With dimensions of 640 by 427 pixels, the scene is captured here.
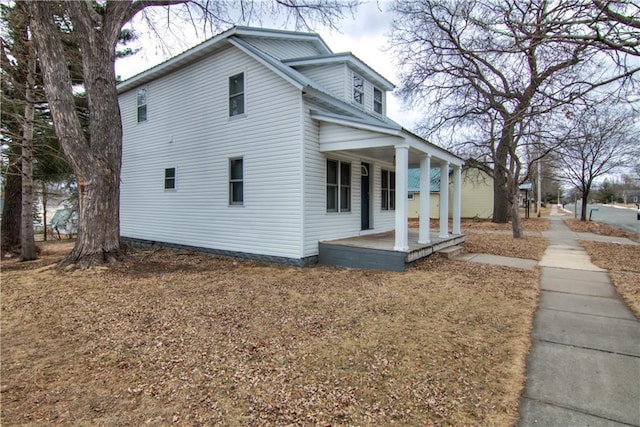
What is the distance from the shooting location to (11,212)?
11359mm

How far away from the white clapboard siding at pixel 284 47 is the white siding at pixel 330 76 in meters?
0.67

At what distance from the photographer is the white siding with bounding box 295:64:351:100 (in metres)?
10.1

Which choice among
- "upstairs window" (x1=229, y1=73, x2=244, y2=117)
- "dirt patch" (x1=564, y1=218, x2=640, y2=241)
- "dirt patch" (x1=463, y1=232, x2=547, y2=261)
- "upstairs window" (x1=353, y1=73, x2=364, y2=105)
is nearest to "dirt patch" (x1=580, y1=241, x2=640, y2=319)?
"dirt patch" (x1=463, y1=232, x2=547, y2=261)

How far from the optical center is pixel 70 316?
4.62 m

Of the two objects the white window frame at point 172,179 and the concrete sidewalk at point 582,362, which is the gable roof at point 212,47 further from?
the concrete sidewalk at point 582,362

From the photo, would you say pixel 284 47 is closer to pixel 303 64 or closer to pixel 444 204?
pixel 303 64

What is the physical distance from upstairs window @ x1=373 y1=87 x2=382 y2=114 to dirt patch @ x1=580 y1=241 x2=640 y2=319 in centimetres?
768

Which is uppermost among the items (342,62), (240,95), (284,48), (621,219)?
(284,48)

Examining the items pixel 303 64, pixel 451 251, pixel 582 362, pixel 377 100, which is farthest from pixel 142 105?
pixel 582 362

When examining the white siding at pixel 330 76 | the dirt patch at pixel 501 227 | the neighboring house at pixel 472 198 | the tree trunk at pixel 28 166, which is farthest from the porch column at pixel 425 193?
the neighboring house at pixel 472 198

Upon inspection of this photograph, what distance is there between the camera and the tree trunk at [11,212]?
11.0 m

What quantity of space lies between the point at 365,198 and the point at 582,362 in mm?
7809

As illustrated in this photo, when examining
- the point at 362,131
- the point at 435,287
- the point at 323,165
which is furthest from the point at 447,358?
the point at 323,165

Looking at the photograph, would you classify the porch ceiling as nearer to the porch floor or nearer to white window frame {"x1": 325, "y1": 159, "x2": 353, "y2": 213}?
white window frame {"x1": 325, "y1": 159, "x2": 353, "y2": 213}
